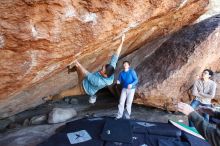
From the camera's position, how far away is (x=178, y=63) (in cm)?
688

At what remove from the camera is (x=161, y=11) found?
504 centimetres

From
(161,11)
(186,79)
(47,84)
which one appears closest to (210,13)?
(186,79)

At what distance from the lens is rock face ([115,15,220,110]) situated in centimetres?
675

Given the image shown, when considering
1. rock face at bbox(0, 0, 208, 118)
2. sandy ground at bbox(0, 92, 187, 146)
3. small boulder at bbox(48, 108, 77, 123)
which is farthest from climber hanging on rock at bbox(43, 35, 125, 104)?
small boulder at bbox(48, 108, 77, 123)

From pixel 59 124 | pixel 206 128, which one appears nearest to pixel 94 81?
pixel 59 124


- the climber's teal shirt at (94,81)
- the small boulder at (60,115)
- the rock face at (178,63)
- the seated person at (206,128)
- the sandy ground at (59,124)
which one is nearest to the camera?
the seated person at (206,128)

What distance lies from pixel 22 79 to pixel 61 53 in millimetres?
756

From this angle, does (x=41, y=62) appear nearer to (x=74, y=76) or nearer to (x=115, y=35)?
(x=115, y=35)

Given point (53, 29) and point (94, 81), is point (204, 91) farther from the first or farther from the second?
point (53, 29)

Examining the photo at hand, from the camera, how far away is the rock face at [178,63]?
6.75m

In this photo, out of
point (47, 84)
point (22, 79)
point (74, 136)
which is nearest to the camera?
point (74, 136)

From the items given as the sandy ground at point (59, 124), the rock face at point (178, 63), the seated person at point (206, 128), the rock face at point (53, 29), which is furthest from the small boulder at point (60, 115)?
the seated person at point (206, 128)

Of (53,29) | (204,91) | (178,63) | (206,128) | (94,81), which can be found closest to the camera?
(206,128)

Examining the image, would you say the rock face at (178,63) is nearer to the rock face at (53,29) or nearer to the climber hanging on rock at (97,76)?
the rock face at (53,29)
